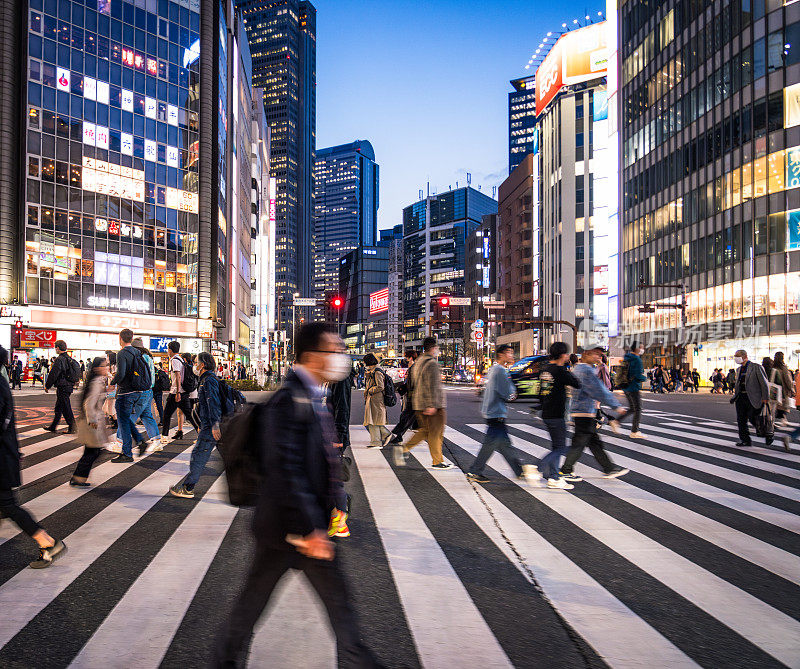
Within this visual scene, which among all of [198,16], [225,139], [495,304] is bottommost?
[495,304]

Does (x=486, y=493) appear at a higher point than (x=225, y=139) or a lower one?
lower

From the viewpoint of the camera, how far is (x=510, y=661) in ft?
10.6

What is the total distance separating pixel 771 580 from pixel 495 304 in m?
34.4

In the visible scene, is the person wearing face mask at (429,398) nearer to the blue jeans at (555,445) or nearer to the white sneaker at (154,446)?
the blue jeans at (555,445)

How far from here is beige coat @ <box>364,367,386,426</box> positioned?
11.1m

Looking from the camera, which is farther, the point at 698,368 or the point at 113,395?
the point at 698,368

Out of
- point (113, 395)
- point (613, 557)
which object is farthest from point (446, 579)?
point (113, 395)

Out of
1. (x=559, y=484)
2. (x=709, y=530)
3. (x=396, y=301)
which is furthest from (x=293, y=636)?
(x=396, y=301)

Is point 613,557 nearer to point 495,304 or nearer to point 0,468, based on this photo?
point 0,468

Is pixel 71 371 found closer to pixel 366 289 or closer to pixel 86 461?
pixel 86 461

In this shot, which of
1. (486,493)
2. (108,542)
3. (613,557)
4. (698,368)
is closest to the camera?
(613,557)

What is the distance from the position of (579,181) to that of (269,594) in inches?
3166

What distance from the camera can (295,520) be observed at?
2.66 meters

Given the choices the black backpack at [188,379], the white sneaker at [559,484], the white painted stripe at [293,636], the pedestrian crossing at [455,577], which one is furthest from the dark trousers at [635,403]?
the white painted stripe at [293,636]
